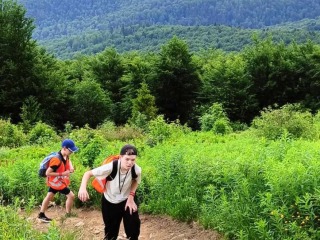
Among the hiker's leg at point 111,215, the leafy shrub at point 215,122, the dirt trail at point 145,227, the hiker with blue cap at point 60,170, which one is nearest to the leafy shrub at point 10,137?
the leafy shrub at point 215,122

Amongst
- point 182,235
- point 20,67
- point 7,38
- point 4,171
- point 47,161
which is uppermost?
point 7,38

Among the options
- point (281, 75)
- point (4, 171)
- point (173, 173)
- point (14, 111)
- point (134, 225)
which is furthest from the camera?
point (281, 75)

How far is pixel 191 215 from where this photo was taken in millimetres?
8547

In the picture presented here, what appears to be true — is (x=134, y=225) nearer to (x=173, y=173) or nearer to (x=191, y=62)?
(x=173, y=173)

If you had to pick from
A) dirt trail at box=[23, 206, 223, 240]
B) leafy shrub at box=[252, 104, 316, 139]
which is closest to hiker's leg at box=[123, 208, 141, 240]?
dirt trail at box=[23, 206, 223, 240]

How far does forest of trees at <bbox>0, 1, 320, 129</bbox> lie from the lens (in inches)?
1473

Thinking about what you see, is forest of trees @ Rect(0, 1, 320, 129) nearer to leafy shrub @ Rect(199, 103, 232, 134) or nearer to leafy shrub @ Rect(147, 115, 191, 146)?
leafy shrub @ Rect(199, 103, 232, 134)

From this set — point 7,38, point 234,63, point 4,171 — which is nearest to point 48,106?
point 7,38

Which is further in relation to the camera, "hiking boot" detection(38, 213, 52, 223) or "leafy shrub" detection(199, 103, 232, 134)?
"leafy shrub" detection(199, 103, 232, 134)

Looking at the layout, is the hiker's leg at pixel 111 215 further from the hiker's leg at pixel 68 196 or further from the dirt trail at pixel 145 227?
the hiker's leg at pixel 68 196

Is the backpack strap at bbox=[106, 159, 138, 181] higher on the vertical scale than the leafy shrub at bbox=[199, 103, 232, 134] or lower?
higher

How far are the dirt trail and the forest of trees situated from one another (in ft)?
87.2

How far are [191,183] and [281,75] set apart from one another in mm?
35253

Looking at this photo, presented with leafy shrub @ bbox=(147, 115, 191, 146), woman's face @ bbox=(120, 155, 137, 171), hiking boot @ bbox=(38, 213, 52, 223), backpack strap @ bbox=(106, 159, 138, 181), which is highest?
woman's face @ bbox=(120, 155, 137, 171)
